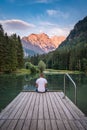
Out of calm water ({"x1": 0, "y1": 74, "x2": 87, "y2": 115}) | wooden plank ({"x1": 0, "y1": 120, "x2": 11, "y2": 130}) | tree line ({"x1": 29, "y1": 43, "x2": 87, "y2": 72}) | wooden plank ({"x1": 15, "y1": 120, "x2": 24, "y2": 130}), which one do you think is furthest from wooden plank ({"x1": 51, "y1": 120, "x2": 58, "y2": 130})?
tree line ({"x1": 29, "y1": 43, "x2": 87, "y2": 72})

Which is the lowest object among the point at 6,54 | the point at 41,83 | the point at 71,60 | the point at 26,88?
the point at 26,88

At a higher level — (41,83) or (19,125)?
(41,83)

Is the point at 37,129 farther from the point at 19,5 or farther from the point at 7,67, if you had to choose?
the point at 7,67

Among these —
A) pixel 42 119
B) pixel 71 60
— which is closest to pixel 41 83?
pixel 42 119

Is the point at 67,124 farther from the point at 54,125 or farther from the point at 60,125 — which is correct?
the point at 54,125

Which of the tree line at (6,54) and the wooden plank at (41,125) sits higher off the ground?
the tree line at (6,54)

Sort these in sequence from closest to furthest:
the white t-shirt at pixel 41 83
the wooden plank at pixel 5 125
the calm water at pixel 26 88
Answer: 1. the wooden plank at pixel 5 125
2. the white t-shirt at pixel 41 83
3. the calm water at pixel 26 88

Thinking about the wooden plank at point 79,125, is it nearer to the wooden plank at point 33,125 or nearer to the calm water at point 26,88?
the wooden plank at point 33,125

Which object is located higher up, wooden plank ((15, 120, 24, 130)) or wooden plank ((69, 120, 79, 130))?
wooden plank ((15, 120, 24, 130))

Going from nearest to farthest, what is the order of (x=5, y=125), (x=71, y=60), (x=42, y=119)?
(x=5, y=125) → (x=42, y=119) → (x=71, y=60)

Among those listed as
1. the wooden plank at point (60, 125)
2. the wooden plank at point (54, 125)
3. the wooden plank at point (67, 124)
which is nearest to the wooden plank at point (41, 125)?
the wooden plank at point (54, 125)

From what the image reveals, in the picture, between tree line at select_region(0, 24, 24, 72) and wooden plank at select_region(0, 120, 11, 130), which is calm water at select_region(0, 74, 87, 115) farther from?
tree line at select_region(0, 24, 24, 72)

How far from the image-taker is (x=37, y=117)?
6922mm

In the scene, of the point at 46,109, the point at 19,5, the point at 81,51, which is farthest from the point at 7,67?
the point at 81,51
